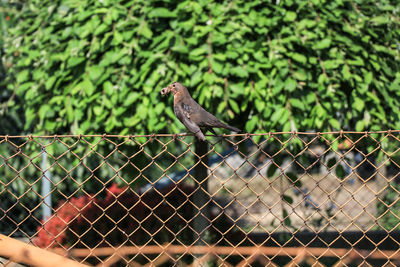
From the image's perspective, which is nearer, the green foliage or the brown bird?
the brown bird

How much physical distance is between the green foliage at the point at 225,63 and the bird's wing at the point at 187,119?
28cm

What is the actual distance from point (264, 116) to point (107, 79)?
852mm

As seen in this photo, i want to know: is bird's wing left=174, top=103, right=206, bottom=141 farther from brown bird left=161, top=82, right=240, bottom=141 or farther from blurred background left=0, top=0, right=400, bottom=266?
blurred background left=0, top=0, right=400, bottom=266

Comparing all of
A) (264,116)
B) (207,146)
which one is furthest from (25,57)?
(264,116)

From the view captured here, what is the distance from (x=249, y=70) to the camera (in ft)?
8.41

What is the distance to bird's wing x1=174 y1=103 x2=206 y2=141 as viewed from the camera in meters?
2.20

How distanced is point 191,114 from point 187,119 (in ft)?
0.09

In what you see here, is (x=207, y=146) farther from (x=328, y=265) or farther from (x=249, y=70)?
(x=328, y=265)

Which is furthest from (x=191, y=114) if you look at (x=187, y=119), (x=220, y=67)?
(x=220, y=67)

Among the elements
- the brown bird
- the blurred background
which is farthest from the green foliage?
the brown bird

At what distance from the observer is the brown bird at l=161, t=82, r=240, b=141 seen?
2193 mm

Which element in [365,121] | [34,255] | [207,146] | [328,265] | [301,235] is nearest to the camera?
[34,255]

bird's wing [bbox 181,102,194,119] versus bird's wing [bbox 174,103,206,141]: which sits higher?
bird's wing [bbox 181,102,194,119]

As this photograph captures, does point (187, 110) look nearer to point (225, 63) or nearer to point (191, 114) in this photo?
point (191, 114)
